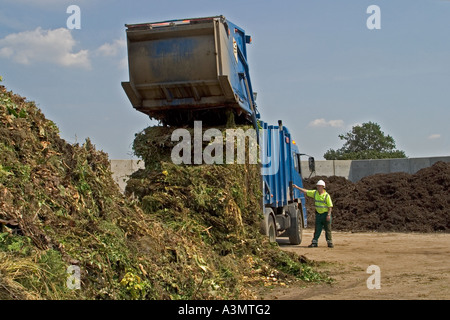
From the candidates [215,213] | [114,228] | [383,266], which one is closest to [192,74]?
[215,213]

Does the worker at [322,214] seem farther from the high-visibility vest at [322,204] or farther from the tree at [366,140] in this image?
the tree at [366,140]

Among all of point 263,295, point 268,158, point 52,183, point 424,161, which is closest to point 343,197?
point 424,161

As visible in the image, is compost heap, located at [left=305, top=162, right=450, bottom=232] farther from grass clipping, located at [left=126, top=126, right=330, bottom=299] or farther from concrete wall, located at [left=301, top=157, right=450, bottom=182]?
grass clipping, located at [left=126, top=126, right=330, bottom=299]

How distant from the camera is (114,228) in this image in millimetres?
6277

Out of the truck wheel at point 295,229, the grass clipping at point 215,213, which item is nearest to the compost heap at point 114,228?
the grass clipping at point 215,213

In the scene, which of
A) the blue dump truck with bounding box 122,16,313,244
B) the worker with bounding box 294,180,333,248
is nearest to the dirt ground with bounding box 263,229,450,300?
the worker with bounding box 294,180,333,248

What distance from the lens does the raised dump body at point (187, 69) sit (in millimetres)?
8711

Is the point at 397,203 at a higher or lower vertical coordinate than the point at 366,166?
lower

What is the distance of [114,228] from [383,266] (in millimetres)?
5573

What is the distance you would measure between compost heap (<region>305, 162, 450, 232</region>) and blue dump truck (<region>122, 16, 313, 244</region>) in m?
8.61

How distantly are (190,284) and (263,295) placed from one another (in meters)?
1.39

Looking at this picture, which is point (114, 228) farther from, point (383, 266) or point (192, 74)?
point (383, 266)

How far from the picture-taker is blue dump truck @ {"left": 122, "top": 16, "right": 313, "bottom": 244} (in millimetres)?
8734
